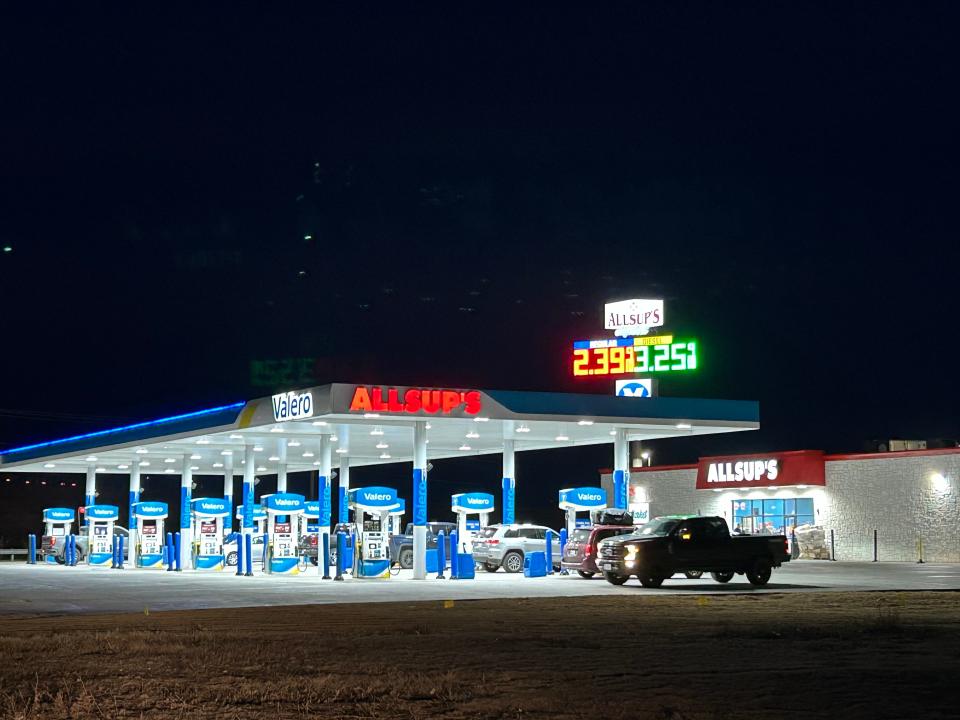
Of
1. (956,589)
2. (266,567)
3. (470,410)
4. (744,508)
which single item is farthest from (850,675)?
(744,508)

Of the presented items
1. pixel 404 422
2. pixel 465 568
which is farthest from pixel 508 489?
pixel 465 568

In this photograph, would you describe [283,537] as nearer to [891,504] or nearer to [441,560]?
[441,560]

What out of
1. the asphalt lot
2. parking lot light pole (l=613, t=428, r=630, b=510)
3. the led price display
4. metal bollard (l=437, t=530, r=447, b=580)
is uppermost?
the led price display

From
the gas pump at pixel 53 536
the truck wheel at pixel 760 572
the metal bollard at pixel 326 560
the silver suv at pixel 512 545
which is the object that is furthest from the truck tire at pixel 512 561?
the gas pump at pixel 53 536

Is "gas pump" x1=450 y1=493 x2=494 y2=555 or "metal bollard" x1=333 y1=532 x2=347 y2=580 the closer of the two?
"metal bollard" x1=333 y1=532 x2=347 y2=580

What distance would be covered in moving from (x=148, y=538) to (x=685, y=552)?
2765 cm

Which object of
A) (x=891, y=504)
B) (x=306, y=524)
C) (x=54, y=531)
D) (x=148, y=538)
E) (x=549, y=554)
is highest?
(x=891, y=504)

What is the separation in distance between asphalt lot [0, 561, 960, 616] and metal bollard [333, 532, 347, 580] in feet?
1.31

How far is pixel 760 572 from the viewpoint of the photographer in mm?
30766

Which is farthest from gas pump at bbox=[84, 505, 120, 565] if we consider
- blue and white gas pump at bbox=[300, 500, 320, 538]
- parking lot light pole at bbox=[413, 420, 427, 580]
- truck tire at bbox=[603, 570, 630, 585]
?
truck tire at bbox=[603, 570, 630, 585]

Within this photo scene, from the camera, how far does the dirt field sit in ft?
34.2

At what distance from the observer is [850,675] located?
12.4 metres

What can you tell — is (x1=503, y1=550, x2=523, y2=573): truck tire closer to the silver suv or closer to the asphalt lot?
the silver suv

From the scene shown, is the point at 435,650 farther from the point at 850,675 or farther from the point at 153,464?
the point at 153,464
